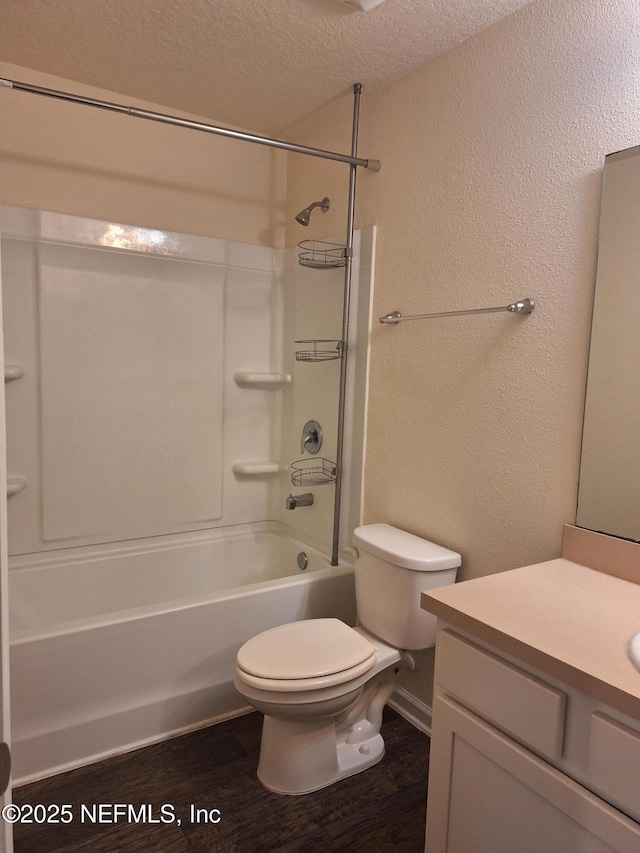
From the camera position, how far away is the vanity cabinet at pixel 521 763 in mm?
980

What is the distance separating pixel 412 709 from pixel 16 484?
5.92 ft

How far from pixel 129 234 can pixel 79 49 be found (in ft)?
2.27

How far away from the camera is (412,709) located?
2230 millimetres

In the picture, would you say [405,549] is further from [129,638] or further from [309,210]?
[309,210]

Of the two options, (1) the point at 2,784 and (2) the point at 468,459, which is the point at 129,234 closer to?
(2) the point at 468,459

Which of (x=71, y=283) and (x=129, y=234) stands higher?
(x=129, y=234)

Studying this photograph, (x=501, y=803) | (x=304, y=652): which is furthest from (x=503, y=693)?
(x=304, y=652)

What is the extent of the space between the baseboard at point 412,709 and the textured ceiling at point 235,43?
7.73 feet

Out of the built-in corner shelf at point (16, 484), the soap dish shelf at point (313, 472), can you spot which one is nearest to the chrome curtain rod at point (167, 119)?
the soap dish shelf at point (313, 472)

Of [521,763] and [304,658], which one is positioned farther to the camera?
[304,658]

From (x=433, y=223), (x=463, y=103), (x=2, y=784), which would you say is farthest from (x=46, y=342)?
(x=2, y=784)

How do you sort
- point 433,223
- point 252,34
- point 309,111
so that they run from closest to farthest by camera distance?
point 252,34 < point 433,223 < point 309,111

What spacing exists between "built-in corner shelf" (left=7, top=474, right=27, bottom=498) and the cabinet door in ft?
6.00

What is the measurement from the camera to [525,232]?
68.9 inches
